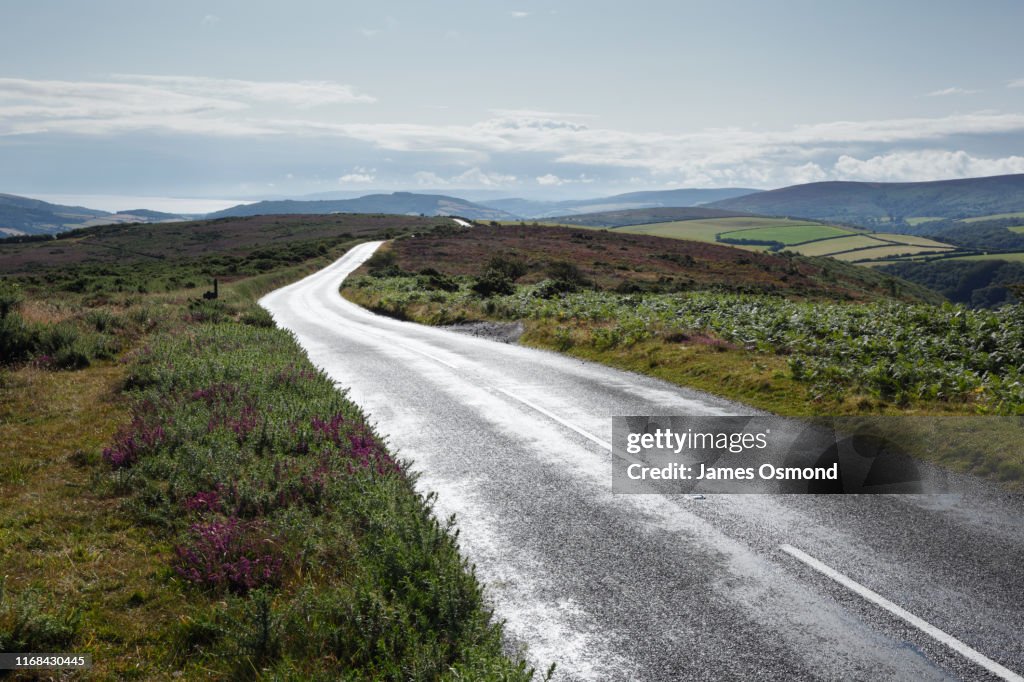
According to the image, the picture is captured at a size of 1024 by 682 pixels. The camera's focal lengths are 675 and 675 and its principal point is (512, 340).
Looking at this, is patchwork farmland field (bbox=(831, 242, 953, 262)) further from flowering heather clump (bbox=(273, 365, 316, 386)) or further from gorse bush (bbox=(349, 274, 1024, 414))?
flowering heather clump (bbox=(273, 365, 316, 386))

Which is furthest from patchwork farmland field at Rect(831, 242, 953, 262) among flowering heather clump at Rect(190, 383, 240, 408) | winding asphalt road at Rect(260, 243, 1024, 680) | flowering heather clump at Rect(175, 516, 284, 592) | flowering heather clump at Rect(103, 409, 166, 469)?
flowering heather clump at Rect(175, 516, 284, 592)

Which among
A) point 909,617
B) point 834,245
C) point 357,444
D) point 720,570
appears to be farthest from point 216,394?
point 834,245

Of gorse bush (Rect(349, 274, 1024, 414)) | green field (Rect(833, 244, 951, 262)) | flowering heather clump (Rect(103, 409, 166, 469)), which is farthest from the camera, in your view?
green field (Rect(833, 244, 951, 262))

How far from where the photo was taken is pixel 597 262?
250 feet

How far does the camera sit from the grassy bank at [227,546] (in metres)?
5.20

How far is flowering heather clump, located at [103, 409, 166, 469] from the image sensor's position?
9133 millimetres

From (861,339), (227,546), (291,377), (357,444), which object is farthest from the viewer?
(861,339)

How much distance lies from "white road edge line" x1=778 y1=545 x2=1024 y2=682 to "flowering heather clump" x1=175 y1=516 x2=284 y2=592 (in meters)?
5.27

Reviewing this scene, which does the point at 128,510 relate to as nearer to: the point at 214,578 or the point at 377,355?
the point at 214,578

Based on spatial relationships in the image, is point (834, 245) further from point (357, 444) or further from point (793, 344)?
point (357, 444)

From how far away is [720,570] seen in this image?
6.78 metres

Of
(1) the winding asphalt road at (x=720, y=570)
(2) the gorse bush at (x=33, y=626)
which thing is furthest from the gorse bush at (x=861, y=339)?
(2) the gorse bush at (x=33, y=626)

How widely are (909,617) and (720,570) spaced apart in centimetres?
165

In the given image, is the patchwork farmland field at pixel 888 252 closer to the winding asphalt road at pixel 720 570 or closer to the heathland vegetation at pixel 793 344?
the heathland vegetation at pixel 793 344
